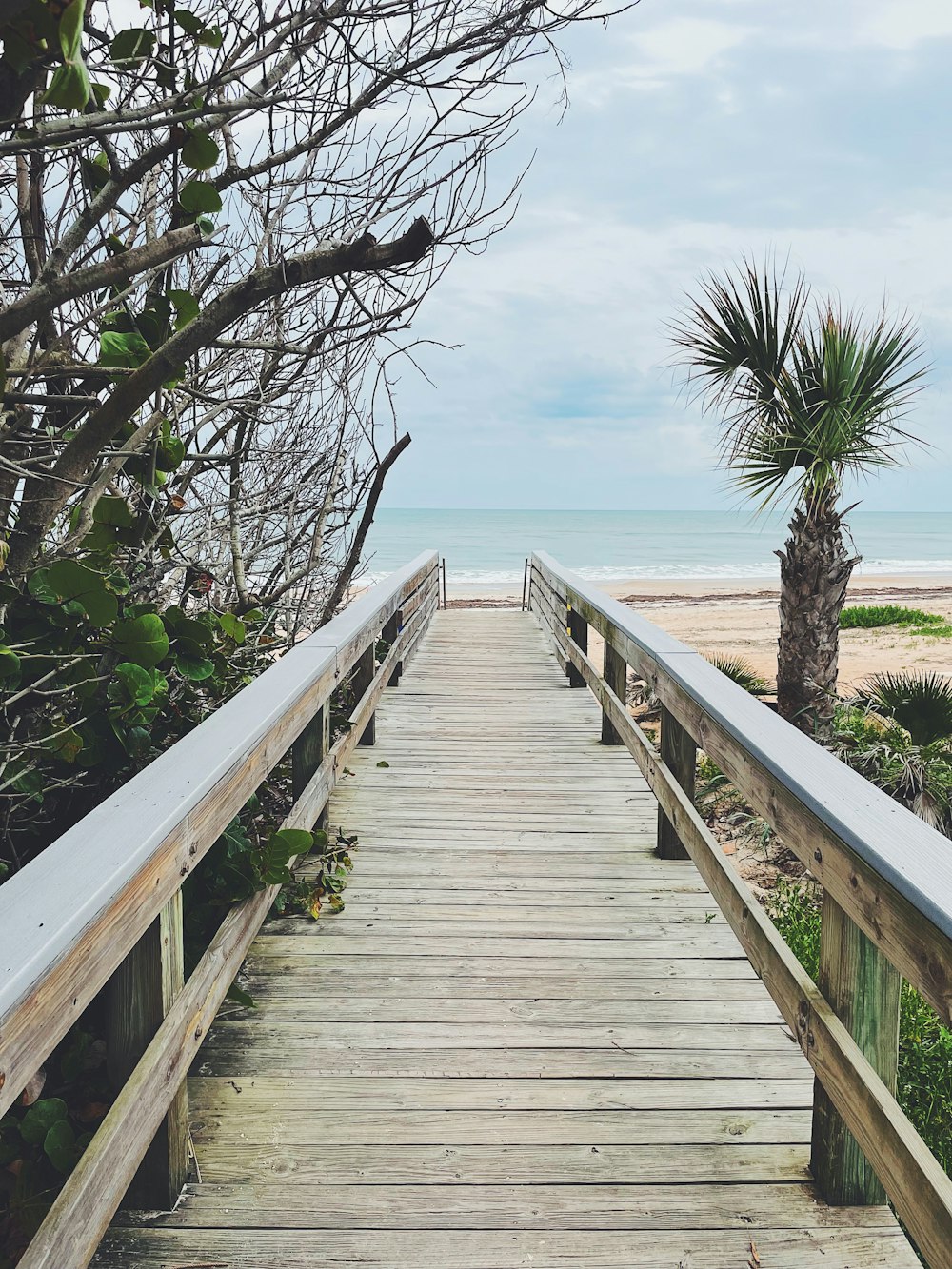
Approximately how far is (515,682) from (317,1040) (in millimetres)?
4779

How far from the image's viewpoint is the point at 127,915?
1.25m

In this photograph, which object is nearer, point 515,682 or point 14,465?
point 14,465

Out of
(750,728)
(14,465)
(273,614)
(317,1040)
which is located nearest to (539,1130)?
(317,1040)

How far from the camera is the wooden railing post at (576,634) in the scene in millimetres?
6582

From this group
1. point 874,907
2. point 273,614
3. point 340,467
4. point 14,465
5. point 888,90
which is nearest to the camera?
point 874,907

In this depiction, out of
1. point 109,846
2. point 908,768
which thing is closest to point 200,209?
point 109,846

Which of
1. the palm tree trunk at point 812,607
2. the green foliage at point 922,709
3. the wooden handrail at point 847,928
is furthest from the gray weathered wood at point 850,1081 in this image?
the palm tree trunk at point 812,607

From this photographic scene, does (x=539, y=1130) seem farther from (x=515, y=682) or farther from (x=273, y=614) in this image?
(x=515, y=682)

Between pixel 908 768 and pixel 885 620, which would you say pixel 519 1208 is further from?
pixel 885 620

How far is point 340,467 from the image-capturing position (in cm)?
464

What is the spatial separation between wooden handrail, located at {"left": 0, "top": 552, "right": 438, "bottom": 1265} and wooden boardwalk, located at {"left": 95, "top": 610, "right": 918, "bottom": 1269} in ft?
1.01

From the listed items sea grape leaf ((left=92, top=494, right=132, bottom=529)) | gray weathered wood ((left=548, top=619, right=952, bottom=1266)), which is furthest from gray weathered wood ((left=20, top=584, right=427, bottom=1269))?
gray weathered wood ((left=548, top=619, right=952, bottom=1266))

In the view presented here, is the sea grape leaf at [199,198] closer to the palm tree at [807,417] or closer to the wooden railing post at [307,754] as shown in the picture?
the wooden railing post at [307,754]

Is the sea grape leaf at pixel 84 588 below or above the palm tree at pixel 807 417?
below
